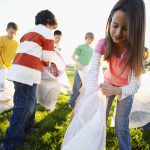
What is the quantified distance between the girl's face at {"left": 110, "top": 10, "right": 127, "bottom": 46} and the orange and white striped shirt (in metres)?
1.28

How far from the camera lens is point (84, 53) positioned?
708cm

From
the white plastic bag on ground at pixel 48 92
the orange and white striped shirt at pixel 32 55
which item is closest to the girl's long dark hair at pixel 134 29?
the orange and white striped shirt at pixel 32 55

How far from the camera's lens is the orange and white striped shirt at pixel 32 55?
3.59 meters

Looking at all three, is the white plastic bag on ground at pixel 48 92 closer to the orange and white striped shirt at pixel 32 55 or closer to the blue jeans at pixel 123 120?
the orange and white striped shirt at pixel 32 55

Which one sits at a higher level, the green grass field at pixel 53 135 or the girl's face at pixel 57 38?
the girl's face at pixel 57 38

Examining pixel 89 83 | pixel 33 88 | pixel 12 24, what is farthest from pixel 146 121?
pixel 12 24

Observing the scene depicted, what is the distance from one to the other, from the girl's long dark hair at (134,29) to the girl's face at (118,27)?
5cm

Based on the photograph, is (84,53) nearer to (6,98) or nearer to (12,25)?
(12,25)

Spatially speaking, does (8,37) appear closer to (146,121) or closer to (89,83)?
(146,121)

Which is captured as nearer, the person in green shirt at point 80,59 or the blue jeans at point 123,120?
the blue jeans at point 123,120

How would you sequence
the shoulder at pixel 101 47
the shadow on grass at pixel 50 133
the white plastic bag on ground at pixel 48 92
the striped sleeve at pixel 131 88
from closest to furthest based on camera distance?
the striped sleeve at pixel 131 88, the shoulder at pixel 101 47, the shadow on grass at pixel 50 133, the white plastic bag on ground at pixel 48 92

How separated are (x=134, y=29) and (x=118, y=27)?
127mm

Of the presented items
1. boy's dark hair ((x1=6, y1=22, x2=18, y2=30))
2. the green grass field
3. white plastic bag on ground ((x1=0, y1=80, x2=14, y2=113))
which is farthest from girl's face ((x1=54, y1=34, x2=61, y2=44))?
the green grass field

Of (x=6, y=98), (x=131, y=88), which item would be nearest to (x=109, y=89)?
(x=131, y=88)
